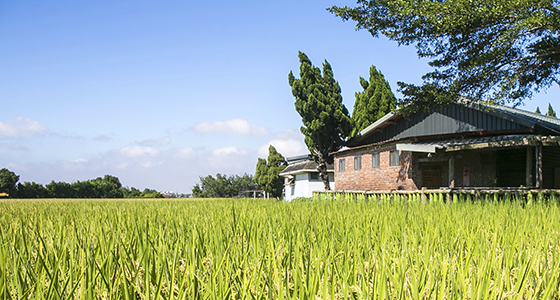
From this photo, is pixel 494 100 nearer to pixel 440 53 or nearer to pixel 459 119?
pixel 440 53

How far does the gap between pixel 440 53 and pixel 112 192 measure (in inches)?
1578

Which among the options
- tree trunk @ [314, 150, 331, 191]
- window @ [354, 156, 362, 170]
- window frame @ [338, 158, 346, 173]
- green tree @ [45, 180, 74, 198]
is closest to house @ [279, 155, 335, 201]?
tree trunk @ [314, 150, 331, 191]

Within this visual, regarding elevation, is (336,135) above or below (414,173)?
above

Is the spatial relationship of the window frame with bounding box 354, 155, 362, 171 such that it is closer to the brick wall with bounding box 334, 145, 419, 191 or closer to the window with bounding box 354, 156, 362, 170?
the window with bounding box 354, 156, 362, 170

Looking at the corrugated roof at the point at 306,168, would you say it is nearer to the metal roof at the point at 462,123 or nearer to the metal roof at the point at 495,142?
the metal roof at the point at 462,123

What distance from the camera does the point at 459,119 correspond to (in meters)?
20.9

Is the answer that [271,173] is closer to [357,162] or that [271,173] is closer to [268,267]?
[357,162]

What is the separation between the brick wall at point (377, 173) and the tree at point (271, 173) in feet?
42.5

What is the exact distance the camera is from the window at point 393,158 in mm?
21938

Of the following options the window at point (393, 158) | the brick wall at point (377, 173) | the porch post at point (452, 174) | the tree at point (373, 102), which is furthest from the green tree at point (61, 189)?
the porch post at point (452, 174)

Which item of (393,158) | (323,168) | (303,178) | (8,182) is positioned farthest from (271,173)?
(8,182)

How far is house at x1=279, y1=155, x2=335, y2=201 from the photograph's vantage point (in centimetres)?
3412

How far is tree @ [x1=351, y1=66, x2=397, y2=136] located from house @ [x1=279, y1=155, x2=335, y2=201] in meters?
4.53

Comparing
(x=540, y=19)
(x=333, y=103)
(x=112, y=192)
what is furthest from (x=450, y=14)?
(x=112, y=192)
